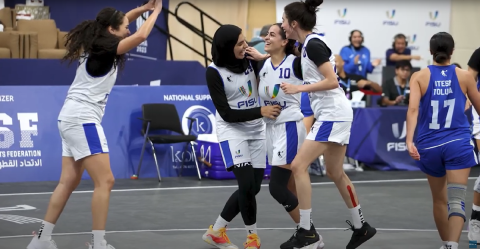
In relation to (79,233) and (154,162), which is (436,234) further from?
(154,162)

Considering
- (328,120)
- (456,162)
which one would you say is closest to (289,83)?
(328,120)

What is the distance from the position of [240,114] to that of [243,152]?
0.31 meters

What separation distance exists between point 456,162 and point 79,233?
3400 mm

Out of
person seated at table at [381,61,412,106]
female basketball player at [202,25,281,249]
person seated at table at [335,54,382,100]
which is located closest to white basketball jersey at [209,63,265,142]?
Result: female basketball player at [202,25,281,249]

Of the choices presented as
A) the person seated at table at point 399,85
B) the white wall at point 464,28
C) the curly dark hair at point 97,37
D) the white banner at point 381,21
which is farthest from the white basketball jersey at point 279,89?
the white wall at point 464,28

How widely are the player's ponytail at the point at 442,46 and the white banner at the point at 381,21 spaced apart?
10379 millimetres

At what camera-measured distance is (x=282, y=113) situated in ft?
21.3

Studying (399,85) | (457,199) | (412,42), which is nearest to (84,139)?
(457,199)

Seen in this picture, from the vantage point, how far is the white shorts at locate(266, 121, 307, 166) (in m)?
6.44

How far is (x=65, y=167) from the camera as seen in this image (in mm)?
6172

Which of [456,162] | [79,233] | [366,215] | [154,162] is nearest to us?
[456,162]

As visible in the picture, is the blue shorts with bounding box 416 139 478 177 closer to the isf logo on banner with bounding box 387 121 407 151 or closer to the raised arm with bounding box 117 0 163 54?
the raised arm with bounding box 117 0 163 54

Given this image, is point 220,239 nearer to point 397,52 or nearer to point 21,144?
point 21,144

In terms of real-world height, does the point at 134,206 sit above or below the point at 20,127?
below
